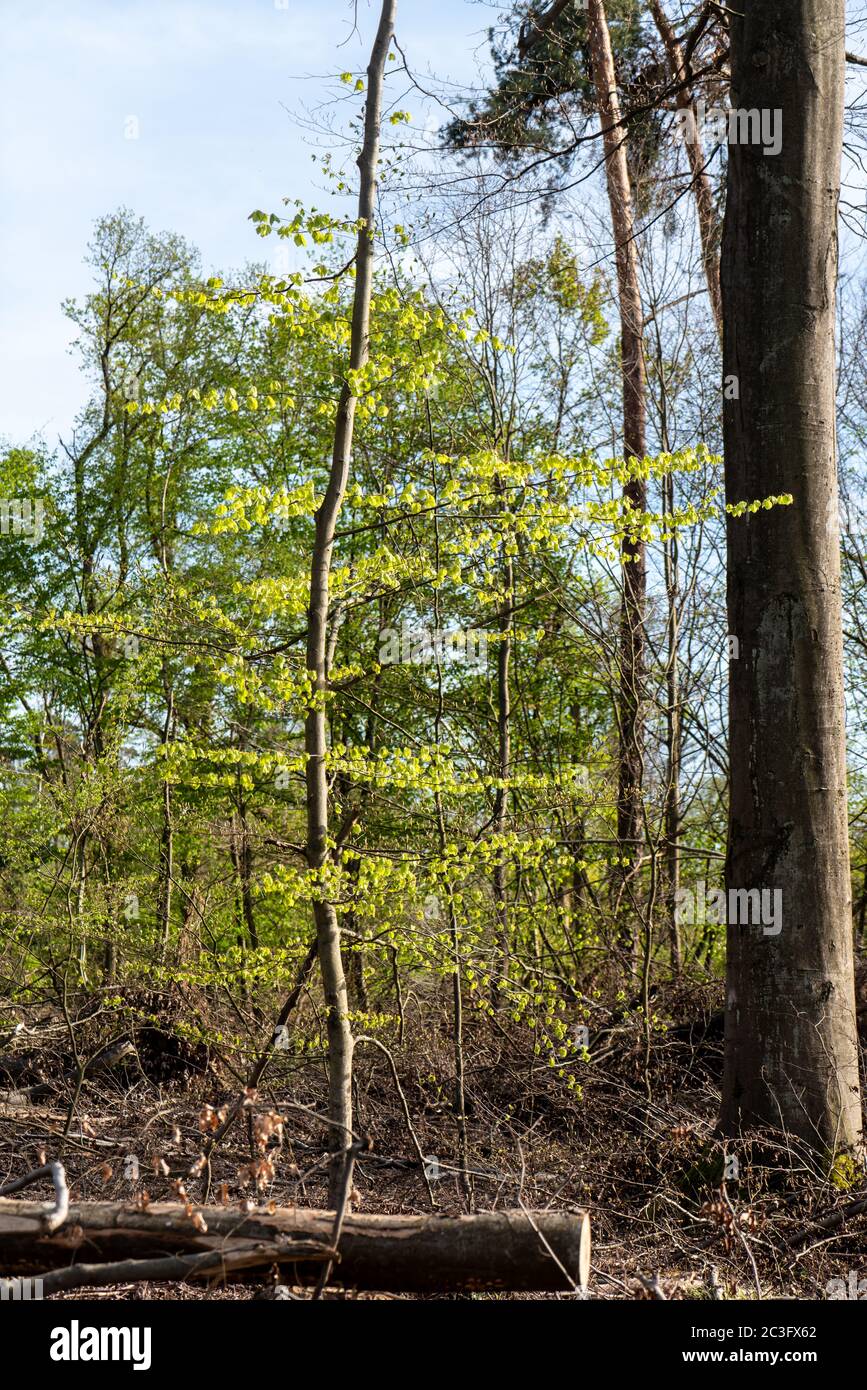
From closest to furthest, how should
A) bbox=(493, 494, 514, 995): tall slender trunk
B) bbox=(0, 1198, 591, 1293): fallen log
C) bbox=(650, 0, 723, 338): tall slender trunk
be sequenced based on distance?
bbox=(0, 1198, 591, 1293): fallen log < bbox=(493, 494, 514, 995): tall slender trunk < bbox=(650, 0, 723, 338): tall slender trunk

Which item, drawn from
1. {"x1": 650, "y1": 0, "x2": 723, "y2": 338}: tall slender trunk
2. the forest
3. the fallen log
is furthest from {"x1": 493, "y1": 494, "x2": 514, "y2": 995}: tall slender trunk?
{"x1": 650, "y1": 0, "x2": 723, "y2": 338}: tall slender trunk

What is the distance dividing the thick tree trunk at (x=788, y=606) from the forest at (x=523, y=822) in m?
0.02

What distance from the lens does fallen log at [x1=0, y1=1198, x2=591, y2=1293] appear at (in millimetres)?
3824

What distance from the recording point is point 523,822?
951 cm

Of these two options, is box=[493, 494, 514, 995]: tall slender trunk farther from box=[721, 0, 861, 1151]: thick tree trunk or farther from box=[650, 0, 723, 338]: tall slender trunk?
box=[650, 0, 723, 338]: tall slender trunk

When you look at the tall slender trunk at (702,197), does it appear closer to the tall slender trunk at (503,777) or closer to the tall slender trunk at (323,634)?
the tall slender trunk at (503,777)

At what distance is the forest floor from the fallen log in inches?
6.9

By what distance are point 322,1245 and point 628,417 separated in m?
10.4

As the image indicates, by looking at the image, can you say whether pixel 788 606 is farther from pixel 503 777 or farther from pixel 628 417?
pixel 628 417

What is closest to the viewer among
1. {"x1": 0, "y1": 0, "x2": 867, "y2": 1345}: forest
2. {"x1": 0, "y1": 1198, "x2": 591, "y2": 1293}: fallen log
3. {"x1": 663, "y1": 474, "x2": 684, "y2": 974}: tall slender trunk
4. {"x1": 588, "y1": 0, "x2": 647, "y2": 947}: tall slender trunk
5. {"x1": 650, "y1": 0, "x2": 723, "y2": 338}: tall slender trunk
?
{"x1": 0, "y1": 1198, "x2": 591, "y2": 1293}: fallen log

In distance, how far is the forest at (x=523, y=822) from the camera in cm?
561

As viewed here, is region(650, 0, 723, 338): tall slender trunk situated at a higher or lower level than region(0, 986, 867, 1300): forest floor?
higher

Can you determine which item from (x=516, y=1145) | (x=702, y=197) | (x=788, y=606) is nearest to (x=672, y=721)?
(x=788, y=606)
